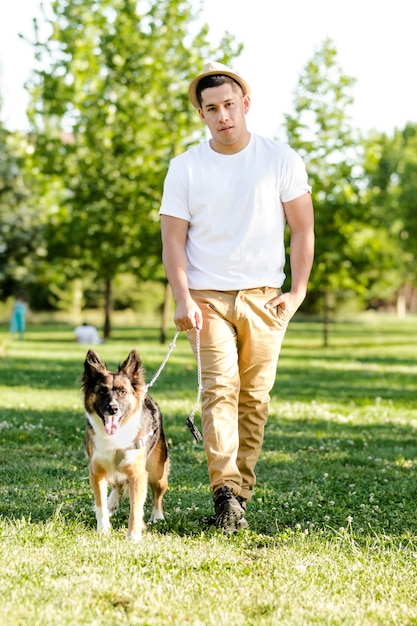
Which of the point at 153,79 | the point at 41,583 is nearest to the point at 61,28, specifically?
the point at 153,79

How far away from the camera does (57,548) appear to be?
4.53 m

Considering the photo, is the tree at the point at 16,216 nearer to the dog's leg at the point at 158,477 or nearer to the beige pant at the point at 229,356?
the dog's leg at the point at 158,477

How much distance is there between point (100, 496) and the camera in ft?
16.7

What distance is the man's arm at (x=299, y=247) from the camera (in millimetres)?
5344

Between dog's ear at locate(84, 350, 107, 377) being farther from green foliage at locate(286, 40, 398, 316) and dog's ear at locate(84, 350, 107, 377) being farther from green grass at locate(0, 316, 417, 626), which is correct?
green foliage at locate(286, 40, 398, 316)

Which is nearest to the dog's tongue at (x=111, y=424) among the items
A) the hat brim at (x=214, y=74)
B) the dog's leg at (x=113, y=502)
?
the dog's leg at (x=113, y=502)

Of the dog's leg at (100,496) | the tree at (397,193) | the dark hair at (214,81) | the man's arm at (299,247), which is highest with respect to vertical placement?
the tree at (397,193)

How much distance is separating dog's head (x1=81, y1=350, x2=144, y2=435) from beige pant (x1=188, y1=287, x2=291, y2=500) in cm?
47

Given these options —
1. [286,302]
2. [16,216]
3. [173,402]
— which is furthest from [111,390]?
[16,216]

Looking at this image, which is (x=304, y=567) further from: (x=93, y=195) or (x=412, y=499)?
(x=93, y=195)

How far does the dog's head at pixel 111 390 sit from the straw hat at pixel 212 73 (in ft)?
5.41

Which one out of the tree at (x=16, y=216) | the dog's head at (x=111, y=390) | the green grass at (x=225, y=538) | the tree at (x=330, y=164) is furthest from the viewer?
the tree at (x=16, y=216)

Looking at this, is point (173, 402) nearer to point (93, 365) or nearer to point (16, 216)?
point (93, 365)

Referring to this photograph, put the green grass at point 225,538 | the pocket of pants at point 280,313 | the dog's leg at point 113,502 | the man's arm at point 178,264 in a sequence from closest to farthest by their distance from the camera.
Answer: the green grass at point 225,538 → the man's arm at point 178,264 → the pocket of pants at point 280,313 → the dog's leg at point 113,502
